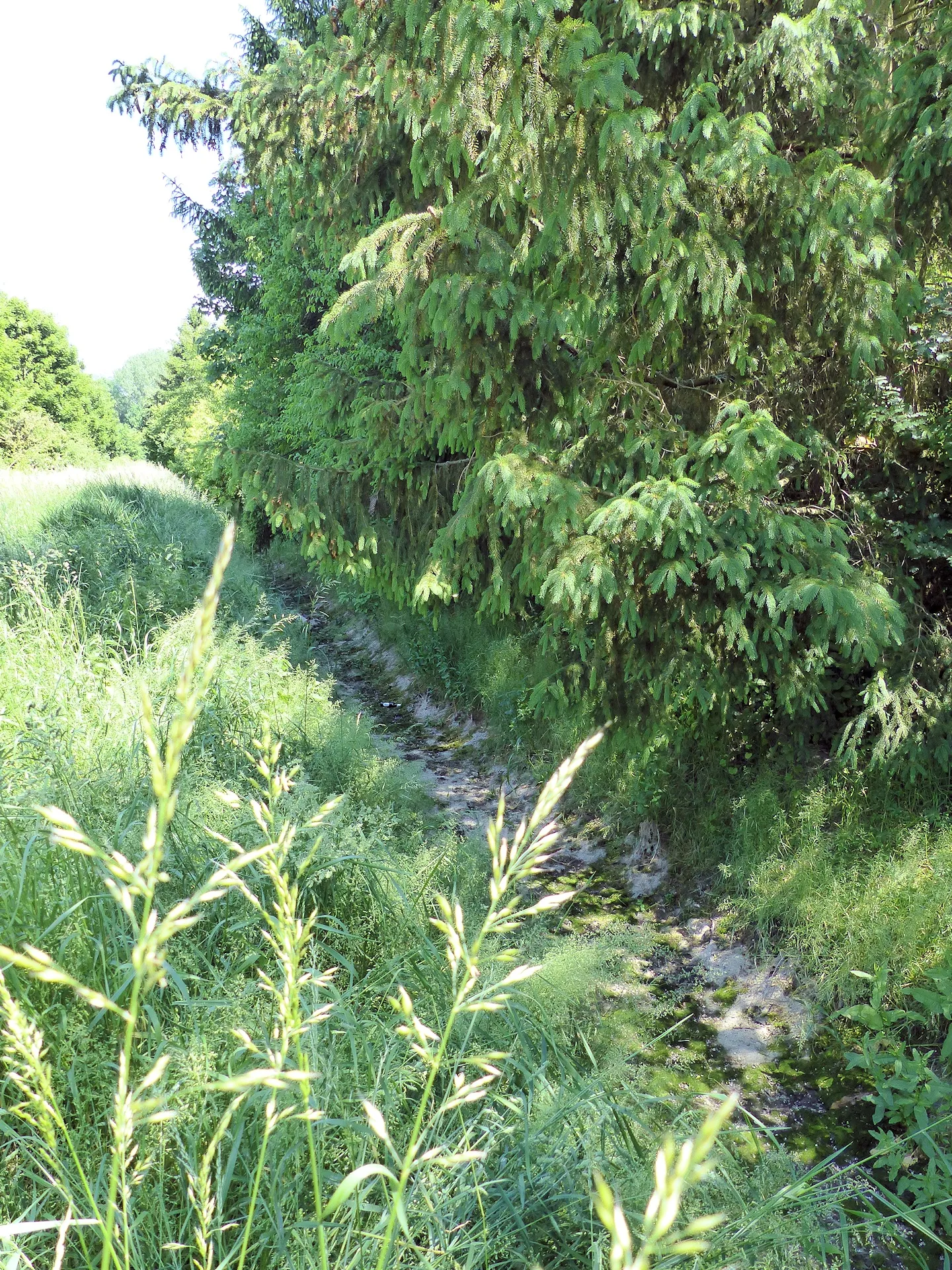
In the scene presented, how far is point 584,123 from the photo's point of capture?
3.72m

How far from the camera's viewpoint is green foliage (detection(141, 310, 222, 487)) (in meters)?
20.1

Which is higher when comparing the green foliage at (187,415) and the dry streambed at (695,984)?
the green foliage at (187,415)

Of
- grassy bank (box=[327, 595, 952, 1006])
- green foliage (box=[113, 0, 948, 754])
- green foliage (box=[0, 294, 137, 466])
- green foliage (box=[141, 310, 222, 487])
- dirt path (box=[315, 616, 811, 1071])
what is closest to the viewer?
green foliage (box=[113, 0, 948, 754])

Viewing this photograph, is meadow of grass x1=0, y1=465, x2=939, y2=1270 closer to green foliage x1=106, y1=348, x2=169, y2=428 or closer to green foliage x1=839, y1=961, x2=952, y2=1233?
green foliage x1=839, y1=961, x2=952, y2=1233

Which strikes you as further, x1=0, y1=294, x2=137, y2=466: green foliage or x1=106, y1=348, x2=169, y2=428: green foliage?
x1=106, y1=348, x2=169, y2=428: green foliage

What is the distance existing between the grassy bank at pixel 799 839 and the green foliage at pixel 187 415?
11.3 m

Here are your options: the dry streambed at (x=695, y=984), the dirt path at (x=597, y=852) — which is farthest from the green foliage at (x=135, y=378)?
the dry streambed at (x=695, y=984)

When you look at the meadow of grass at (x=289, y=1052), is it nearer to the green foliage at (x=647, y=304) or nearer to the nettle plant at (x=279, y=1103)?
the nettle plant at (x=279, y=1103)

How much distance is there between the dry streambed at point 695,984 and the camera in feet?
13.2

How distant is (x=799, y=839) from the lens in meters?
5.09

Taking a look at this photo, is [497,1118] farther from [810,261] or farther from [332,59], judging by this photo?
[332,59]

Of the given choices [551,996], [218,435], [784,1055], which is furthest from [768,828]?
[218,435]

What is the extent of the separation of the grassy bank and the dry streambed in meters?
0.17

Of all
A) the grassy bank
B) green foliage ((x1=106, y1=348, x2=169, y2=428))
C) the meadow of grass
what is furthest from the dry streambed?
green foliage ((x1=106, y1=348, x2=169, y2=428))
